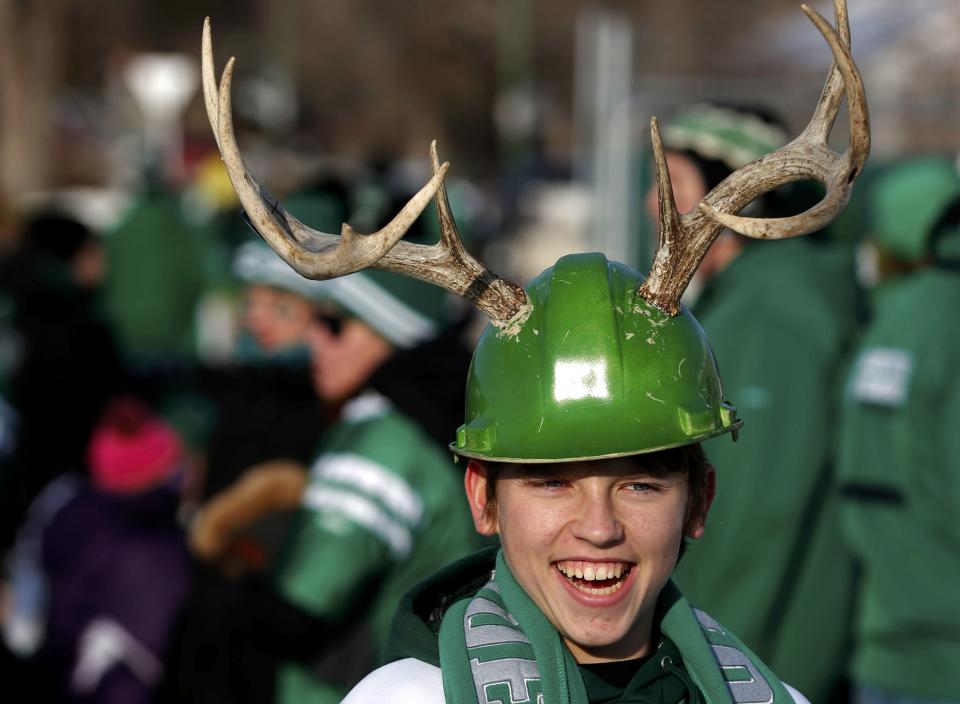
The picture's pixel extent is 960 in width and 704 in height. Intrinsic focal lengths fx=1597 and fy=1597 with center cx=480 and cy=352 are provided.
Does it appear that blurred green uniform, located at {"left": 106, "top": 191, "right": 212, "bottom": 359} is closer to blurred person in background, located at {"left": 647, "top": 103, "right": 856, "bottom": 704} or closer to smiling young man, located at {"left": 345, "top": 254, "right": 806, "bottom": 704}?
blurred person in background, located at {"left": 647, "top": 103, "right": 856, "bottom": 704}

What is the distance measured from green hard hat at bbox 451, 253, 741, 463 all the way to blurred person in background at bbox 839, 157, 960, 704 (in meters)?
2.73

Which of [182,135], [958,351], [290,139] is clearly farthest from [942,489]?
[182,135]

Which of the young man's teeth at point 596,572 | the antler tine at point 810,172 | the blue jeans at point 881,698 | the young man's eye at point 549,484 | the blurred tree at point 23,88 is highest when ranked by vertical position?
the blurred tree at point 23,88

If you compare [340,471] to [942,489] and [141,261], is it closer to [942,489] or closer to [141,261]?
[942,489]

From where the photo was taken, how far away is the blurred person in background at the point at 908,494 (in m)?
5.16

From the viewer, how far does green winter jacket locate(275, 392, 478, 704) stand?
4.24 meters

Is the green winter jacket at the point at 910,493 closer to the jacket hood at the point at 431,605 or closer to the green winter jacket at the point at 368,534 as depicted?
the green winter jacket at the point at 368,534

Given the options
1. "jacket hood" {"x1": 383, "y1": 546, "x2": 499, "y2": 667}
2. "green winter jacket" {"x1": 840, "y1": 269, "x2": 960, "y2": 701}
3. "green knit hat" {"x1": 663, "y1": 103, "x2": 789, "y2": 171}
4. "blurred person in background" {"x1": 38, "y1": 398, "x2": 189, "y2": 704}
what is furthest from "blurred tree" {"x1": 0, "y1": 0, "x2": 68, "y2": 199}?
"jacket hood" {"x1": 383, "y1": 546, "x2": 499, "y2": 667}

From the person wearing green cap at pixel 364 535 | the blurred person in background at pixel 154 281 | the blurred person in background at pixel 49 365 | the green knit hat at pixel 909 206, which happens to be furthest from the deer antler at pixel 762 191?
the blurred person in background at pixel 154 281

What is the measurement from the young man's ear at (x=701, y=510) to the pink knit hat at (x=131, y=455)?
12.2 ft

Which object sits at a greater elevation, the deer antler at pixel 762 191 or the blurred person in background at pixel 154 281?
the blurred person in background at pixel 154 281

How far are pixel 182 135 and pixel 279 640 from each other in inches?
1416

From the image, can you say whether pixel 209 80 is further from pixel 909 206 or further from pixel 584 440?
pixel 909 206

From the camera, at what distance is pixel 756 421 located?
494 cm
